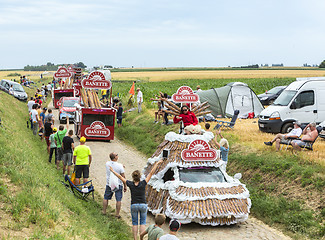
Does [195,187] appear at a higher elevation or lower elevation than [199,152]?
lower

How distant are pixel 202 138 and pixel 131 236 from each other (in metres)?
3.44

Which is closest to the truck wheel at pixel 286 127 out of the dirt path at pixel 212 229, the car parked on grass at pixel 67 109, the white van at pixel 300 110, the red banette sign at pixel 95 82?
the white van at pixel 300 110

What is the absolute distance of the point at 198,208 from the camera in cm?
1009

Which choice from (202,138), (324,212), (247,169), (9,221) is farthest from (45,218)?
(247,169)

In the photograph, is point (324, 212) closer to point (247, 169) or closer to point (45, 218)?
point (247, 169)

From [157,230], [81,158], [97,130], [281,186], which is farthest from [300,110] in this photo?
[157,230]

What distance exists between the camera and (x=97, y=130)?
73.3 feet

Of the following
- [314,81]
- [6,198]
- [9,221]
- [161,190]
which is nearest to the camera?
[9,221]

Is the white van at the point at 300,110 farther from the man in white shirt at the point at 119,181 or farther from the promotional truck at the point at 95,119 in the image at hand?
the man in white shirt at the point at 119,181

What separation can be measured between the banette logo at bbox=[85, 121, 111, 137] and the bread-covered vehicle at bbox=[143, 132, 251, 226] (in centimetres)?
1059

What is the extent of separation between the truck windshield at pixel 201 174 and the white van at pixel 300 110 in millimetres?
9669

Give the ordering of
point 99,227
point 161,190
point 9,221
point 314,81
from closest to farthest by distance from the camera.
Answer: point 9,221
point 99,227
point 161,190
point 314,81

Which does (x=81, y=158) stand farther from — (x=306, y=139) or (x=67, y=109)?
(x=67, y=109)

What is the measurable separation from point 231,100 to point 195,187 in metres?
17.9
